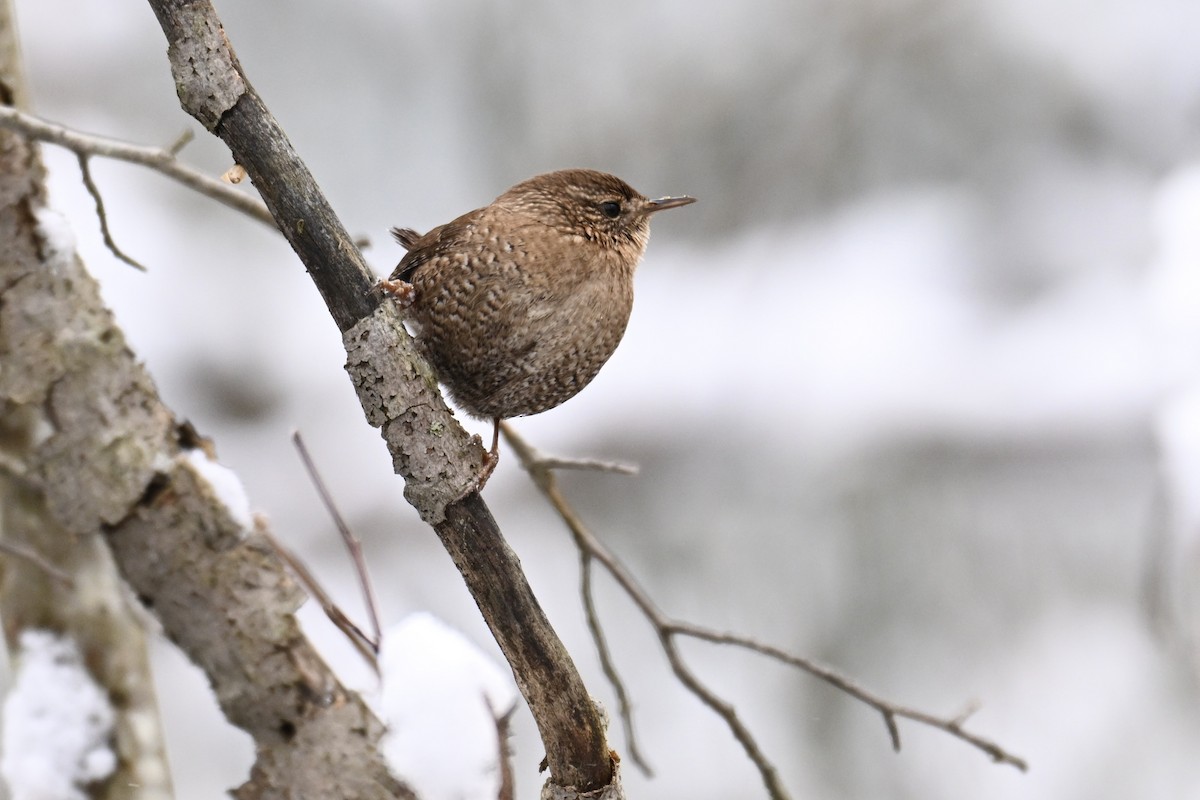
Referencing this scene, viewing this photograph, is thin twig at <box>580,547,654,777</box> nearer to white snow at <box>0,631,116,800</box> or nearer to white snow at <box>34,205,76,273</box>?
white snow at <box>0,631,116,800</box>

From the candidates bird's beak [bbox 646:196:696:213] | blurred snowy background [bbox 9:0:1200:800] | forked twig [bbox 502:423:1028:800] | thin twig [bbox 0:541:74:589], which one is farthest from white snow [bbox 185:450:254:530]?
blurred snowy background [bbox 9:0:1200:800]

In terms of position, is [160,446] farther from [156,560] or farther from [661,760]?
[661,760]

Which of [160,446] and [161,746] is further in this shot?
[161,746]

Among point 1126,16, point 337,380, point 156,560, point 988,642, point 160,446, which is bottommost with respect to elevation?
point 156,560

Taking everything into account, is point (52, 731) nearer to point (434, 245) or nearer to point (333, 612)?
point (333, 612)

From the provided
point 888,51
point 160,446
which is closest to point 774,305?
point 888,51

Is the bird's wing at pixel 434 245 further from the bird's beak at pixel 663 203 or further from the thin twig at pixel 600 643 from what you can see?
the thin twig at pixel 600 643
